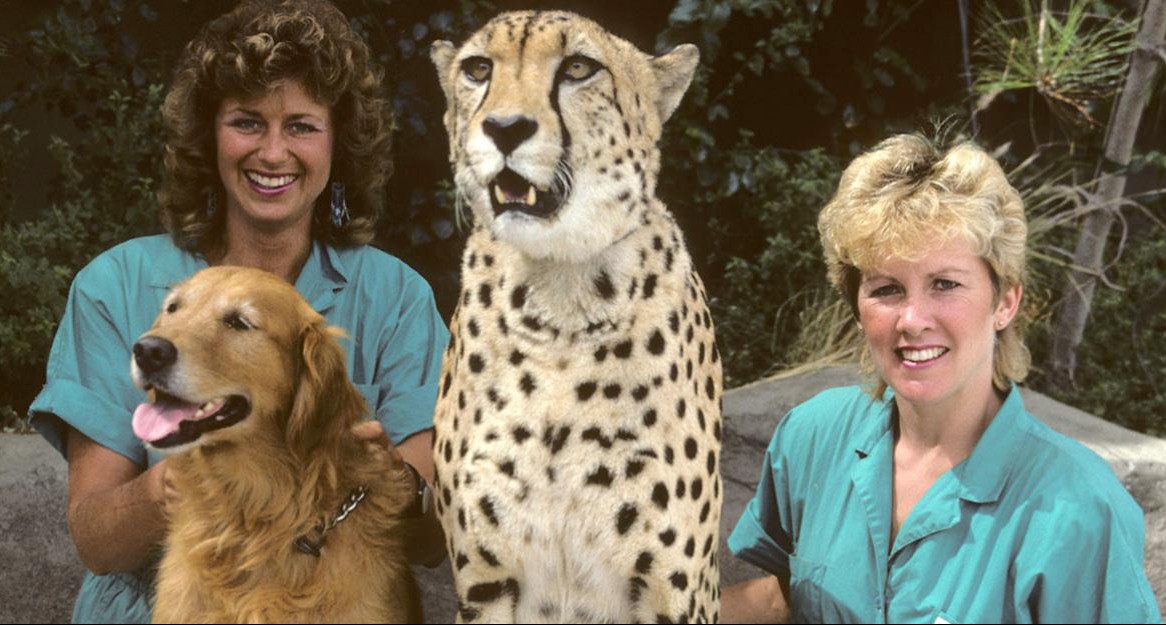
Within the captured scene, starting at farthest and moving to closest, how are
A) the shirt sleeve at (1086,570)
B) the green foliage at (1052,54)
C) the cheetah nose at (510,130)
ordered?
the green foliage at (1052,54), the shirt sleeve at (1086,570), the cheetah nose at (510,130)

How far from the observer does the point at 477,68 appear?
2.21 meters

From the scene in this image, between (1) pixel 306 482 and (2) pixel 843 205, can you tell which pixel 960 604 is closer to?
(2) pixel 843 205

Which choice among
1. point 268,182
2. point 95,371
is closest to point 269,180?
point 268,182

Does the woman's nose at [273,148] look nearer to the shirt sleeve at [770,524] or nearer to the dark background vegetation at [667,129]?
A: the dark background vegetation at [667,129]

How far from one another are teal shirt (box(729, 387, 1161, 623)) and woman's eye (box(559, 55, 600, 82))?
48.9 inches

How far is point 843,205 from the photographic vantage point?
2836 millimetres

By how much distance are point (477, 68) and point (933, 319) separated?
1091 mm

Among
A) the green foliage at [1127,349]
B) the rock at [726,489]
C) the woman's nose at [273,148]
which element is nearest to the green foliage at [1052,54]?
the green foliage at [1127,349]

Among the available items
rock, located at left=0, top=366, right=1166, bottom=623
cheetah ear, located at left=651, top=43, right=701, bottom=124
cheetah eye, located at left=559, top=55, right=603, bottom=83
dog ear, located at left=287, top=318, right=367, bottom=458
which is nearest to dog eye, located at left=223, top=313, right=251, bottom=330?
dog ear, located at left=287, top=318, right=367, bottom=458

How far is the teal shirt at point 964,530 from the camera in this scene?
2600mm

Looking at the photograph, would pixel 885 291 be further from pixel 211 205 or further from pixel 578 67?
pixel 211 205

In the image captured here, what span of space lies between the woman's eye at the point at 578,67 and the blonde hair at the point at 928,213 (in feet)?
2.68

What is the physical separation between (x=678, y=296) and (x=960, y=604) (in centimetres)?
93

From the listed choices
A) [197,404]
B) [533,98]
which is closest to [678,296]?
[533,98]
